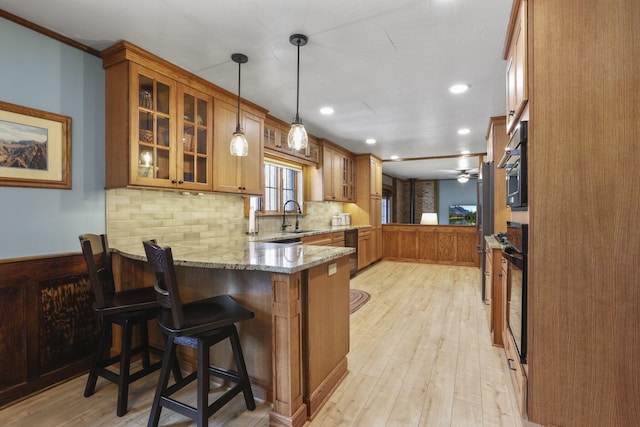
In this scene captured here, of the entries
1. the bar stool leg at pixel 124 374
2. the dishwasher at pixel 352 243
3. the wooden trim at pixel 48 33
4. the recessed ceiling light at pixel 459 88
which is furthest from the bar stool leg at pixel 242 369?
the dishwasher at pixel 352 243

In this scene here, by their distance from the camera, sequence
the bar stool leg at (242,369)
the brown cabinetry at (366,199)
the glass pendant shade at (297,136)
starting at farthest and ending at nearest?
the brown cabinetry at (366,199)
the glass pendant shade at (297,136)
the bar stool leg at (242,369)

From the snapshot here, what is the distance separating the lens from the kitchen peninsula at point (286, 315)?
5.35ft

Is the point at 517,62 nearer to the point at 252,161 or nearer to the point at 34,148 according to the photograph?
the point at 252,161

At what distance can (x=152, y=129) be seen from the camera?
8.02ft

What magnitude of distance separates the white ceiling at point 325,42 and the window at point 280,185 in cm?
107

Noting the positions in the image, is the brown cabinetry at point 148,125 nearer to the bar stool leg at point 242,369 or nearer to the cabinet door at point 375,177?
the bar stool leg at point 242,369

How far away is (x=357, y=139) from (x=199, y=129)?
9.61 feet

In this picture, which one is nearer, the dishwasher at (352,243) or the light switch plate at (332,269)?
the light switch plate at (332,269)

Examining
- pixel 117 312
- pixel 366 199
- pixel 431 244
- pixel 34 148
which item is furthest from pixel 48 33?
pixel 431 244

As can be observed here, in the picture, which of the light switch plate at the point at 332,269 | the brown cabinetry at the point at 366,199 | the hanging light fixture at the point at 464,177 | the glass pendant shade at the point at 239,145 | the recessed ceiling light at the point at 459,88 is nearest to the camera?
the light switch plate at the point at 332,269

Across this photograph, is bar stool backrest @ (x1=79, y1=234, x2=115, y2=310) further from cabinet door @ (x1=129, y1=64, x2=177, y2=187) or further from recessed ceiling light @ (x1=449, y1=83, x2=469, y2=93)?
recessed ceiling light @ (x1=449, y1=83, x2=469, y2=93)

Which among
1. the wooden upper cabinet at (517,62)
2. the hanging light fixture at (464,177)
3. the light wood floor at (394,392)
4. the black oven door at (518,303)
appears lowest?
the light wood floor at (394,392)

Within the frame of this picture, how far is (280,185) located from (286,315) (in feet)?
10.7

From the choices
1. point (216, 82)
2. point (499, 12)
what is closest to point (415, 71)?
point (499, 12)
